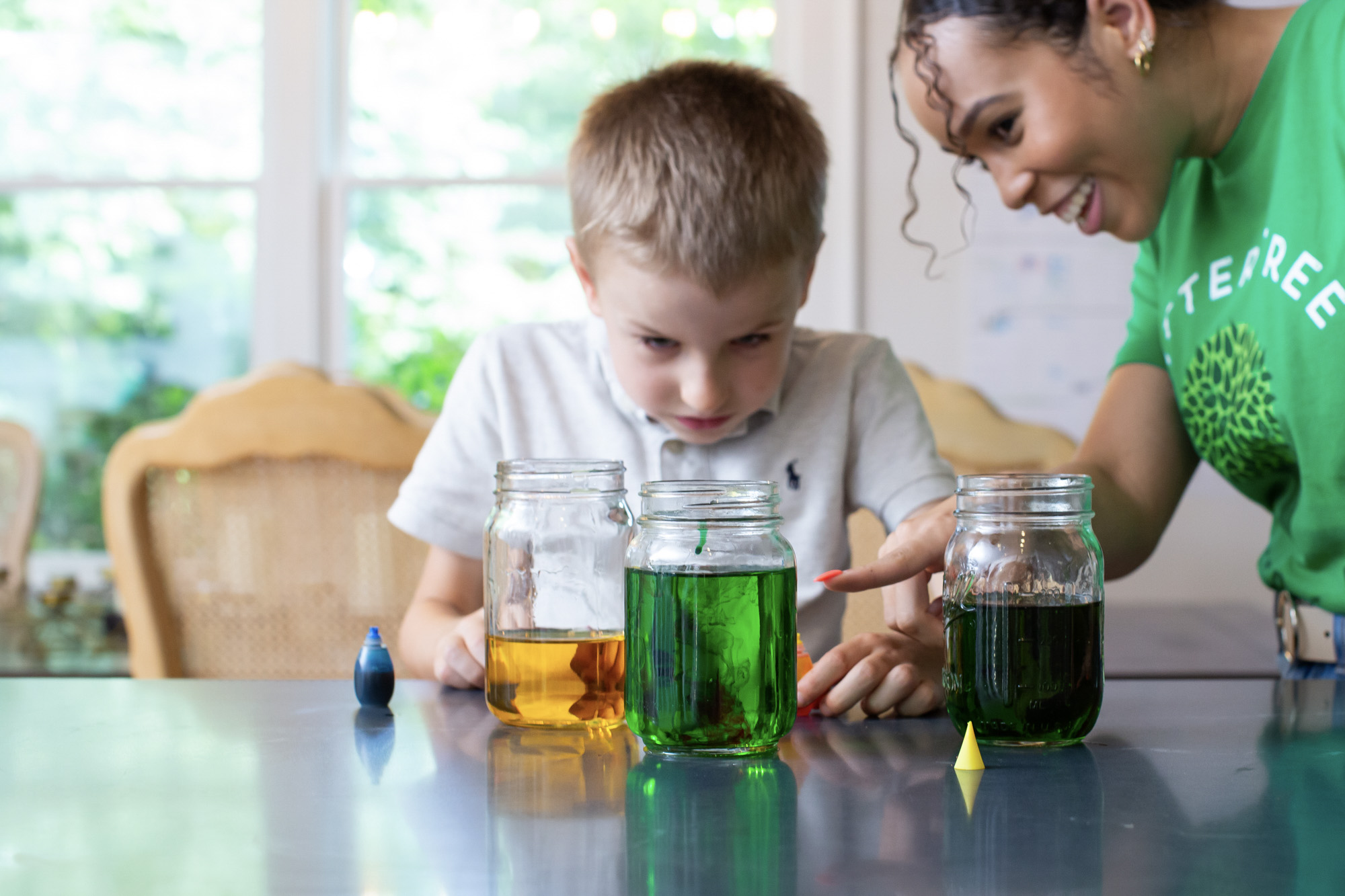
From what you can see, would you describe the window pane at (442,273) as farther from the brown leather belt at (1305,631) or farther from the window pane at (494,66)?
the brown leather belt at (1305,631)

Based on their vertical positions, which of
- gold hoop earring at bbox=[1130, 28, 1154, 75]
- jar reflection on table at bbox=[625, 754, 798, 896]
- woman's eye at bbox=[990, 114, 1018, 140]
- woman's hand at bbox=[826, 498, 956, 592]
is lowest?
jar reflection on table at bbox=[625, 754, 798, 896]

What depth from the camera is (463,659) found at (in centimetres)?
79

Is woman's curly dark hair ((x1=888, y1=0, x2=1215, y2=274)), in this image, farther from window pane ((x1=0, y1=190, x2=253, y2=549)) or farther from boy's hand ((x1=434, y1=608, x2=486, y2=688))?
window pane ((x1=0, y1=190, x2=253, y2=549))

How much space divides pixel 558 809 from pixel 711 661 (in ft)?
0.35

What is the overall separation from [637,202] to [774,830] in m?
0.61

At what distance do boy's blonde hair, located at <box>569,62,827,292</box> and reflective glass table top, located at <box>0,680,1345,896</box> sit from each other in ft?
1.34

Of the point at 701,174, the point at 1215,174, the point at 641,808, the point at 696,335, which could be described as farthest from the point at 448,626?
the point at 1215,174

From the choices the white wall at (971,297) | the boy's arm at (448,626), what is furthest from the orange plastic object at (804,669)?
the white wall at (971,297)

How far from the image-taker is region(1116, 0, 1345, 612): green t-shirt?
3.00 feet

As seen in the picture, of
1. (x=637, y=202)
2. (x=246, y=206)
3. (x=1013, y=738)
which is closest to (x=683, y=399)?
(x=637, y=202)

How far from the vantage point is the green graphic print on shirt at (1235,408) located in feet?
3.17

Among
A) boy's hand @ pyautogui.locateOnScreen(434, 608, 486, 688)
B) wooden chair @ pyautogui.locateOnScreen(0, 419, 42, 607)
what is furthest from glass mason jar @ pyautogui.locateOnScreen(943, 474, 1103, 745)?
wooden chair @ pyautogui.locateOnScreen(0, 419, 42, 607)

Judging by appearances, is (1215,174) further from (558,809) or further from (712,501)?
(558,809)

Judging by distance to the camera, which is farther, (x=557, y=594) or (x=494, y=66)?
(x=494, y=66)
